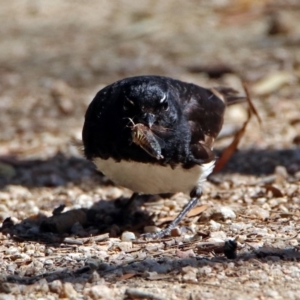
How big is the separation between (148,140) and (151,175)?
1.13 ft

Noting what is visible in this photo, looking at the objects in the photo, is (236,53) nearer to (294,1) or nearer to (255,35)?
(255,35)

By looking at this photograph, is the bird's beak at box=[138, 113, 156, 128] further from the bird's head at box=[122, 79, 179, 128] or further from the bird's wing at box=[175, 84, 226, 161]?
the bird's wing at box=[175, 84, 226, 161]

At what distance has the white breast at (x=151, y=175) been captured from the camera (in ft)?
19.1

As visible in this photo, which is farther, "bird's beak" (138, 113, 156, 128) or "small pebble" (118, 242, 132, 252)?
"bird's beak" (138, 113, 156, 128)

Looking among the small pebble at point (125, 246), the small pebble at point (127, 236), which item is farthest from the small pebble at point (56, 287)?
the small pebble at point (127, 236)

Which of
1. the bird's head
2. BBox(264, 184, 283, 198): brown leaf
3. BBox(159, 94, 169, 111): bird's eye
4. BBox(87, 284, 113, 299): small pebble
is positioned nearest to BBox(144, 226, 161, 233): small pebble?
the bird's head

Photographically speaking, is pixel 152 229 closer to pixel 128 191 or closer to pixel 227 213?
pixel 227 213

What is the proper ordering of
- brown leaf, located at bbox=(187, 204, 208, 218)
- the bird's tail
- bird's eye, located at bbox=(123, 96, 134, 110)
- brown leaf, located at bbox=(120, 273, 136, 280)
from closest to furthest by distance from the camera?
brown leaf, located at bbox=(120, 273, 136, 280) < bird's eye, located at bbox=(123, 96, 134, 110) < brown leaf, located at bbox=(187, 204, 208, 218) < the bird's tail

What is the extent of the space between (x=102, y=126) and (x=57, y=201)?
1304mm

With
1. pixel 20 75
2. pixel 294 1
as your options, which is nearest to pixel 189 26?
pixel 294 1

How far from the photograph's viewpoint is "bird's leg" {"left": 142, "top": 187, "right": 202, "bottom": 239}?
5891 mm

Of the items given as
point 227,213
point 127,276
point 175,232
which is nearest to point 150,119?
point 175,232

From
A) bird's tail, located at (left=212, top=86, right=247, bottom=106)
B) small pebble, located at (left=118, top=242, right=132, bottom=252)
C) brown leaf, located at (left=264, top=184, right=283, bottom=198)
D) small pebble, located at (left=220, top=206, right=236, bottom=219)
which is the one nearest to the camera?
small pebble, located at (left=118, top=242, right=132, bottom=252)

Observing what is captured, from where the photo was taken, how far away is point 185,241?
5.60m
